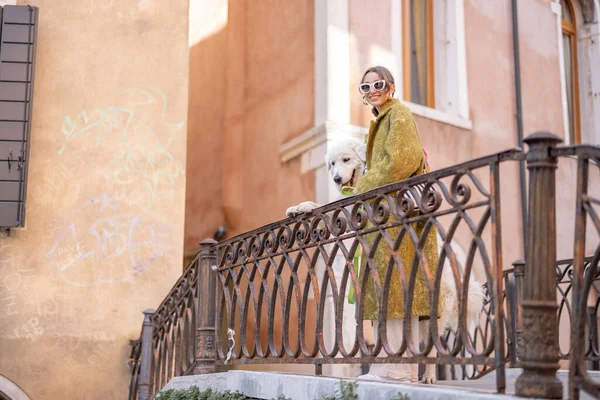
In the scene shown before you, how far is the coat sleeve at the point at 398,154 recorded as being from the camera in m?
4.61

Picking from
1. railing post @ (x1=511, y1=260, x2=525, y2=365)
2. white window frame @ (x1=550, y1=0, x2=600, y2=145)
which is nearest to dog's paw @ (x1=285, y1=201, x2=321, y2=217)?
railing post @ (x1=511, y1=260, x2=525, y2=365)

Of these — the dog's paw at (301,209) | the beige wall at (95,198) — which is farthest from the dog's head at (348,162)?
the beige wall at (95,198)

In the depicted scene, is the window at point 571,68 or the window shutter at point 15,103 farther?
the window at point 571,68

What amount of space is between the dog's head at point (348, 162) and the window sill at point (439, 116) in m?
5.54

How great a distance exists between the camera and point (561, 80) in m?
13.0

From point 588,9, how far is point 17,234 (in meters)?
10.1

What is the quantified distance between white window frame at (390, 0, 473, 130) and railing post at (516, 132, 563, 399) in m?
7.99

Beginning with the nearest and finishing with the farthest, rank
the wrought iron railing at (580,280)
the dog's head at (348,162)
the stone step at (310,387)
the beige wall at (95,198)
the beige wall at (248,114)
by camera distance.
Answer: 1. the wrought iron railing at (580,280)
2. the stone step at (310,387)
3. the dog's head at (348,162)
4. the beige wall at (95,198)
5. the beige wall at (248,114)

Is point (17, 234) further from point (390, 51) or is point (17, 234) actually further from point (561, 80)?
point (561, 80)

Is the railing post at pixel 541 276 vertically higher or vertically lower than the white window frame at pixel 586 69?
lower

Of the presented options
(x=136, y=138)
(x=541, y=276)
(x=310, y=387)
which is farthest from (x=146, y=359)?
(x=541, y=276)

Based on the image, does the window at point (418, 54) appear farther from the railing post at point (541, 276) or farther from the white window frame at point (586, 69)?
the railing post at point (541, 276)

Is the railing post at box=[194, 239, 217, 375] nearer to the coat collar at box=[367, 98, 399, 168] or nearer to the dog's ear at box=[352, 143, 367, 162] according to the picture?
the dog's ear at box=[352, 143, 367, 162]

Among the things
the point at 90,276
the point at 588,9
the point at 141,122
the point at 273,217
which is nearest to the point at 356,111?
the point at 273,217
